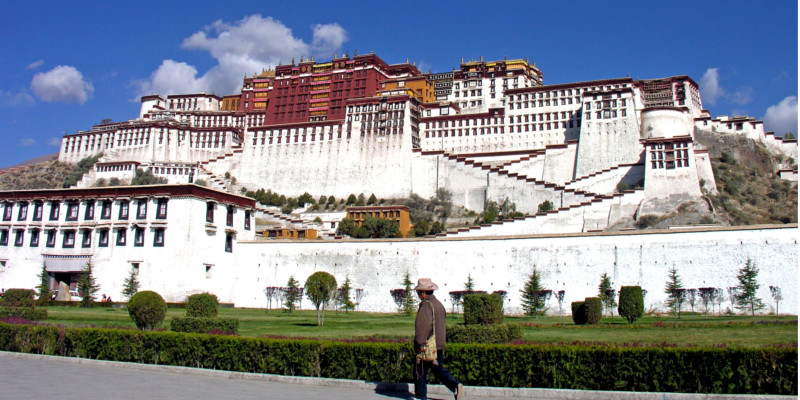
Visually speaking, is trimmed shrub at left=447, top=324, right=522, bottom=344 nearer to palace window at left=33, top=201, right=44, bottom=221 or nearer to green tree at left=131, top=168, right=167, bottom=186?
palace window at left=33, top=201, right=44, bottom=221

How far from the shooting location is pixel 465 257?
35.0m

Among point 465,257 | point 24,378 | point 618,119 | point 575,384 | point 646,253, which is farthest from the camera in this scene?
point 618,119

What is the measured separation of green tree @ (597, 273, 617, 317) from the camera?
98.4 feet

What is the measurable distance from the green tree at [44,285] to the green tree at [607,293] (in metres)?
32.8

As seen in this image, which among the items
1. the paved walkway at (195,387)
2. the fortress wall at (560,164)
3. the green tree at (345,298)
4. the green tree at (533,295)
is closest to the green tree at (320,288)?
the green tree at (345,298)

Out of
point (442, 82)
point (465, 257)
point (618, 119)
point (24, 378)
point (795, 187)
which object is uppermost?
point (442, 82)

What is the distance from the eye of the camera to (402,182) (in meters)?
74.7

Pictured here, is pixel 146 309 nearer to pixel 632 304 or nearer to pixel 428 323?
pixel 428 323

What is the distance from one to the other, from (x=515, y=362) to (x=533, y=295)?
66.0 ft

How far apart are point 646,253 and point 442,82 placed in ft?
250

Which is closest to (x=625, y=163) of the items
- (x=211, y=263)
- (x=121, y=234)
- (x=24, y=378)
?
(x=211, y=263)

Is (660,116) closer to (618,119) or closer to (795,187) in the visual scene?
(618,119)

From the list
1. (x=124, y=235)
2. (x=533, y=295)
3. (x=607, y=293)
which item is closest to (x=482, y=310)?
(x=533, y=295)

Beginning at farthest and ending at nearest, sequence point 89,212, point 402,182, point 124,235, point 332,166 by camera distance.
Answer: point 332,166
point 402,182
point 89,212
point 124,235
